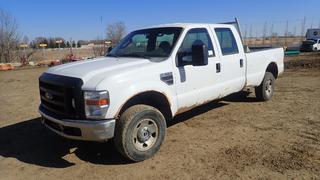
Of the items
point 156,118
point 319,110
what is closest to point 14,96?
point 156,118

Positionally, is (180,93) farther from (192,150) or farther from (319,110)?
(319,110)

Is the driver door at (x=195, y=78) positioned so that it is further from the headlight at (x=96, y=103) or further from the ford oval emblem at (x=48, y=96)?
the ford oval emblem at (x=48, y=96)

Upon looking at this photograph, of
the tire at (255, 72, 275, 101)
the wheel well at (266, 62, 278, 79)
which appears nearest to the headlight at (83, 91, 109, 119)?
the tire at (255, 72, 275, 101)

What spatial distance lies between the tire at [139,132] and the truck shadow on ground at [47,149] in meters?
0.28

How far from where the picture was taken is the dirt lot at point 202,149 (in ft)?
14.7

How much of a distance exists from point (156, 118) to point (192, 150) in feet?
2.56

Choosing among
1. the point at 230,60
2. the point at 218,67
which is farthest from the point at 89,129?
the point at 230,60

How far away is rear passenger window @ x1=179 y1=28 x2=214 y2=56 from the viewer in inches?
223

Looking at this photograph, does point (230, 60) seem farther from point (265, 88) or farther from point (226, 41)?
point (265, 88)

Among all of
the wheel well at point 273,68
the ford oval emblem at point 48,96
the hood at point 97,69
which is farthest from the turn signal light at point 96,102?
the wheel well at point 273,68

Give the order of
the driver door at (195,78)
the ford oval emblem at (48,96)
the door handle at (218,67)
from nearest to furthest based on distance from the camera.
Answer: the ford oval emblem at (48,96)
the driver door at (195,78)
the door handle at (218,67)

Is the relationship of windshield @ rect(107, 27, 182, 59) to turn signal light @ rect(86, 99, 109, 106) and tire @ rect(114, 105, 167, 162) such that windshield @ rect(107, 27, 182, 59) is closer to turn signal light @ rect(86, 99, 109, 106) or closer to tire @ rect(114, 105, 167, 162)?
tire @ rect(114, 105, 167, 162)

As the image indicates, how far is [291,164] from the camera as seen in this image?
178 inches

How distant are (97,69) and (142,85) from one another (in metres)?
0.67
